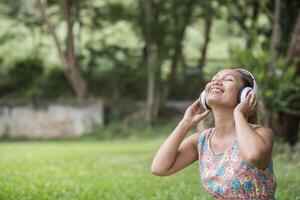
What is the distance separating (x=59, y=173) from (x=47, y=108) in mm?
13891

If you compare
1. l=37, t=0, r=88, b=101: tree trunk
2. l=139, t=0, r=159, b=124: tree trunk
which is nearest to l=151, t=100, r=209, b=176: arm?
l=37, t=0, r=88, b=101: tree trunk

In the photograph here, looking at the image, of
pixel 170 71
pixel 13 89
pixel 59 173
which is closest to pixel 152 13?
pixel 170 71

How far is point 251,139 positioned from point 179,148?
0.73 meters

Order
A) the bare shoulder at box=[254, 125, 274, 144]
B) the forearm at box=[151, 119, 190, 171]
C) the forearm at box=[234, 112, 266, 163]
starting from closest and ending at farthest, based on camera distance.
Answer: the forearm at box=[234, 112, 266, 163] < the bare shoulder at box=[254, 125, 274, 144] < the forearm at box=[151, 119, 190, 171]

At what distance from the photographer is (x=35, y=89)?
24609 mm

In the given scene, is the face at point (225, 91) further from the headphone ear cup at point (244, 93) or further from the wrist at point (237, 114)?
the wrist at point (237, 114)

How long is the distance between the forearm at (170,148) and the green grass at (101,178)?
275 cm

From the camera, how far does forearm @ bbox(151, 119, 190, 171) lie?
408cm

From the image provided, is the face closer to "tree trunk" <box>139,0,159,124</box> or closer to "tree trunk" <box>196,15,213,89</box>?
"tree trunk" <box>139,0,159,124</box>

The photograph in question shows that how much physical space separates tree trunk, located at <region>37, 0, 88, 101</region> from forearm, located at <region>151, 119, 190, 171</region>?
19021 millimetres

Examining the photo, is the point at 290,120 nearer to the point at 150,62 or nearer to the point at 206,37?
the point at 150,62

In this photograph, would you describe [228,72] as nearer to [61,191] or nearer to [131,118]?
[61,191]

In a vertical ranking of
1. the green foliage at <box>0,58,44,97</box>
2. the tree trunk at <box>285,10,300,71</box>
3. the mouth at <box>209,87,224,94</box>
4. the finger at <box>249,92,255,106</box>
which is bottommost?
the green foliage at <box>0,58,44,97</box>

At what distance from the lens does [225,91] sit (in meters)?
3.88
